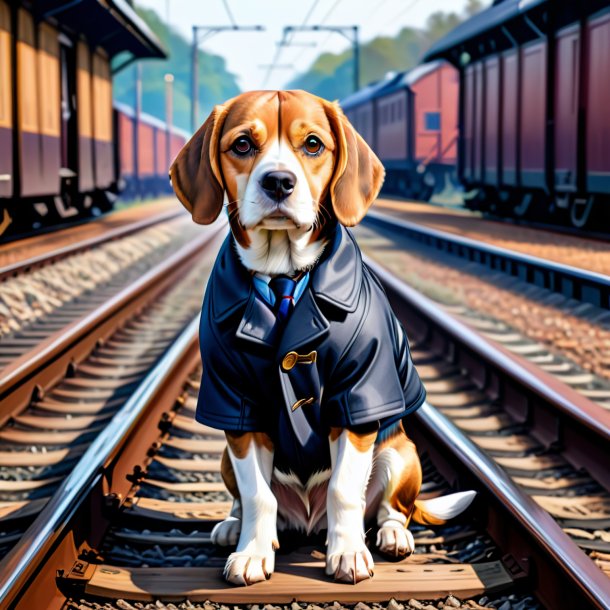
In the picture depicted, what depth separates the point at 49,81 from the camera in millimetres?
15180

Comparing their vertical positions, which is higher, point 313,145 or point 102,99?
point 102,99

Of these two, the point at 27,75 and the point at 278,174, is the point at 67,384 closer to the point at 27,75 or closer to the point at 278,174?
the point at 278,174

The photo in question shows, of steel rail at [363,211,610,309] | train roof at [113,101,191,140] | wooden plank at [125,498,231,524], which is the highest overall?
train roof at [113,101,191,140]

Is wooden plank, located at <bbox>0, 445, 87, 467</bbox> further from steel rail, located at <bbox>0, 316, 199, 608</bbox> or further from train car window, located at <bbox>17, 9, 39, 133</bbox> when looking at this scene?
train car window, located at <bbox>17, 9, 39, 133</bbox>

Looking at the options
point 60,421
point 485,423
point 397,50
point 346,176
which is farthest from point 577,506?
point 397,50

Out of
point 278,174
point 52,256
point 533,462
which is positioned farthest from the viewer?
point 52,256

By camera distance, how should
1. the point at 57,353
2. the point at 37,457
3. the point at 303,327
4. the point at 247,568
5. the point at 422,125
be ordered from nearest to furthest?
the point at 303,327 → the point at 247,568 → the point at 37,457 → the point at 57,353 → the point at 422,125

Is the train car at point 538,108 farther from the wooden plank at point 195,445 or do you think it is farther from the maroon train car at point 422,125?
the wooden plank at point 195,445

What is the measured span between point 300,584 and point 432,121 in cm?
2820

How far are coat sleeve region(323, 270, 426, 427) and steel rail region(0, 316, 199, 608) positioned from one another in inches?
33.4

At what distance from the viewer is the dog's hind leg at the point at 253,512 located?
2762 mm

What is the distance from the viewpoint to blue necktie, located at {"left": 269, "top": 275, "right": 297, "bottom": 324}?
8.92ft

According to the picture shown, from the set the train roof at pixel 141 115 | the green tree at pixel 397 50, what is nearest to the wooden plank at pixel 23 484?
the train roof at pixel 141 115

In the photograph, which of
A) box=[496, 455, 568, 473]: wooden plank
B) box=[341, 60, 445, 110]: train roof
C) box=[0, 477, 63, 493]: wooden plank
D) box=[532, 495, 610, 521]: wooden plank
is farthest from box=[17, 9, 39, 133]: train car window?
box=[341, 60, 445, 110]: train roof
